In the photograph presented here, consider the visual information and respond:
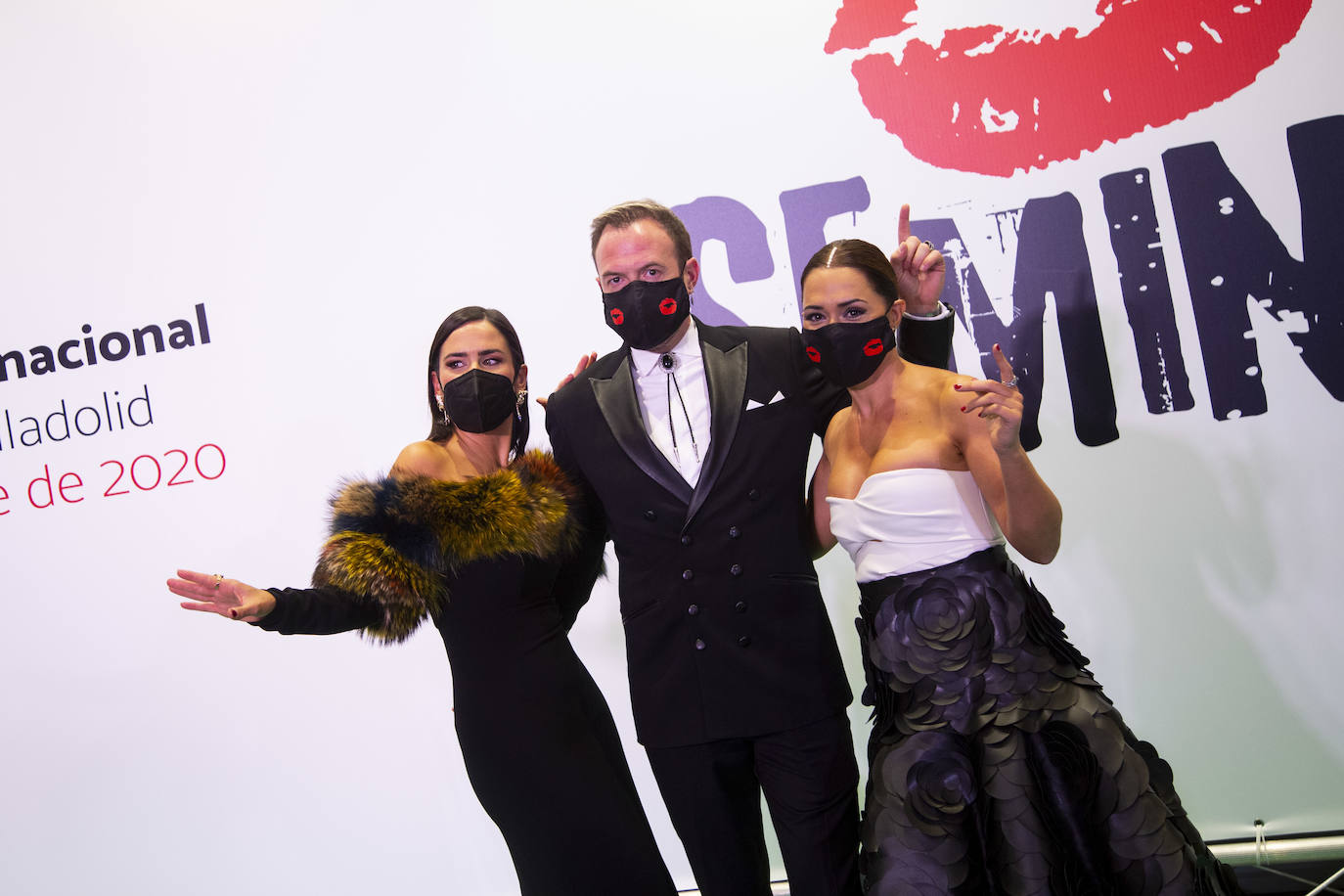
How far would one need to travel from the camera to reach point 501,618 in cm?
232

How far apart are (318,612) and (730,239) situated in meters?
1.90

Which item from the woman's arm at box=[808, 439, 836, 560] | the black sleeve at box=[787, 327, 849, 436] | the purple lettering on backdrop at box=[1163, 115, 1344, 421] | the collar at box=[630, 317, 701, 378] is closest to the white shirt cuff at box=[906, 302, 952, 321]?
the black sleeve at box=[787, 327, 849, 436]

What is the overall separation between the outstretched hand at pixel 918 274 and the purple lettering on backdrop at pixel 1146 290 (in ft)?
3.90

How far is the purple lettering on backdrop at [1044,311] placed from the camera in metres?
3.25

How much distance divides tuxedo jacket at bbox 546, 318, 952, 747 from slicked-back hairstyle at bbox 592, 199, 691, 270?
26 centimetres

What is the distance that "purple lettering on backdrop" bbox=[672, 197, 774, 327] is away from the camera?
11.3ft

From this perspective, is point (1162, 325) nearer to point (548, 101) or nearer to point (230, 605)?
point (548, 101)

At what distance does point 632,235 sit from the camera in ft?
7.57

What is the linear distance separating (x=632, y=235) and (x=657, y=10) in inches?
61.3

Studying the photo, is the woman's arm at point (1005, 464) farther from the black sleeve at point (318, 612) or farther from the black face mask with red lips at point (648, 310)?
the black sleeve at point (318, 612)

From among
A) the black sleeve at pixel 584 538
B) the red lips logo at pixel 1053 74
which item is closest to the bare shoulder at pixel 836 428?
the black sleeve at pixel 584 538

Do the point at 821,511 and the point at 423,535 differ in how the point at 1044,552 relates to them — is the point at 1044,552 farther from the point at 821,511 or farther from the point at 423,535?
the point at 423,535

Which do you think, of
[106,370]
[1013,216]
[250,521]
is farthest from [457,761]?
[1013,216]

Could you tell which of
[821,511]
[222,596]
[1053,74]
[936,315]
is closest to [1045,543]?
[821,511]
